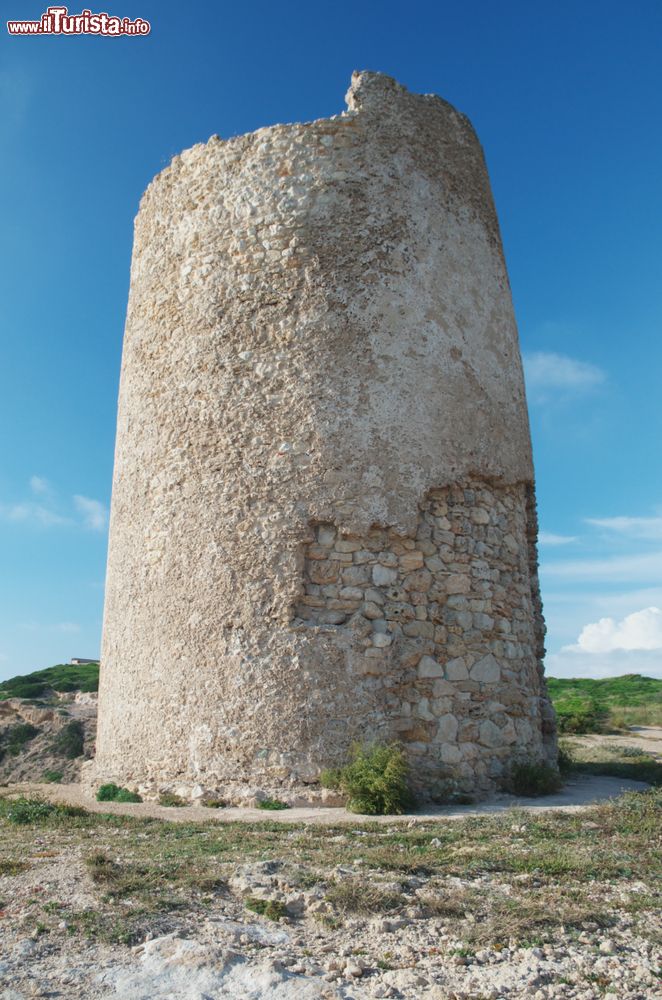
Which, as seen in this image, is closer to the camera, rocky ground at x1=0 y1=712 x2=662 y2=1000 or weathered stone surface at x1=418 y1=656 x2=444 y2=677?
rocky ground at x1=0 y1=712 x2=662 y2=1000

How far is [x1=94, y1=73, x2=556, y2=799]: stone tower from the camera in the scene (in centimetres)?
718

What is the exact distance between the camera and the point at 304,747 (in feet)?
22.7

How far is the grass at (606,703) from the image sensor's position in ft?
50.7

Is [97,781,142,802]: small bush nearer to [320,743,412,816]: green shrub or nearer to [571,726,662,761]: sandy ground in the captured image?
[320,743,412,816]: green shrub

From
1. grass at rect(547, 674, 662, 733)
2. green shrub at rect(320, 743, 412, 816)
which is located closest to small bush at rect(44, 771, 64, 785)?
green shrub at rect(320, 743, 412, 816)

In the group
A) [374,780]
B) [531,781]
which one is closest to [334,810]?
[374,780]

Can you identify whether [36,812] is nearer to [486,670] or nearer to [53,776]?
[486,670]

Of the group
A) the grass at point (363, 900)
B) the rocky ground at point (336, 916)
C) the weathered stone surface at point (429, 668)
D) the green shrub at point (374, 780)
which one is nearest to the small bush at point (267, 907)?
the rocky ground at point (336, 916)

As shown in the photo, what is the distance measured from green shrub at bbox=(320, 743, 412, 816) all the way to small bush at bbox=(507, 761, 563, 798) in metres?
1.20

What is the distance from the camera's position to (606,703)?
21.8 meters

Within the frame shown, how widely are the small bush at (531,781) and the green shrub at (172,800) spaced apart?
2.85 m

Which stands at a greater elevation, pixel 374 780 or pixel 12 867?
pixel 374 780

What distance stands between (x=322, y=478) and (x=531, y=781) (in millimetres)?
3249

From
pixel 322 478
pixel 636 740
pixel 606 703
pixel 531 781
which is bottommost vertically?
pixel 531 781
